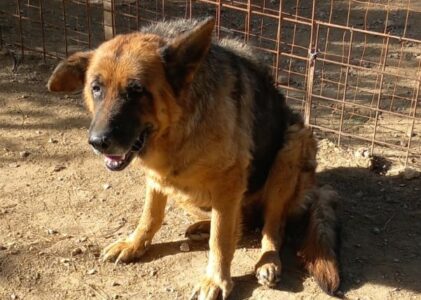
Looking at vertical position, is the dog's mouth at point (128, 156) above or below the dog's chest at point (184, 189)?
above

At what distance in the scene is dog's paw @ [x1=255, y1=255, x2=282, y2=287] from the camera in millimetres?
4453

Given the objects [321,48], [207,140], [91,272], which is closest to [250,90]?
[207,140]

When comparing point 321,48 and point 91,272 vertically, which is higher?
point 321,48

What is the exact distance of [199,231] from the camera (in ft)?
16.4

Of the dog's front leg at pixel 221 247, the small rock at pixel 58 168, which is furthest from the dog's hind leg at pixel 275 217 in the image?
the small rock at pixel 58 168

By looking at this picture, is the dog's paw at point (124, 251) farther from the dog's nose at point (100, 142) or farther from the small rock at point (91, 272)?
the dog's nose at point (100, 142)

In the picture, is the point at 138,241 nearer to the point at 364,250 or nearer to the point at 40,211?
the point at 40,211

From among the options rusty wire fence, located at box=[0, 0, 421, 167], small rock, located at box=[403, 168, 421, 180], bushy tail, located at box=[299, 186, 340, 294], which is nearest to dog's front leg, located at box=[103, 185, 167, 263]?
bushy tail, located at box=[299, 186, 340, 294]

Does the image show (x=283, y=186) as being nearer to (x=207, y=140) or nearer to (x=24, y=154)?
(x=207, y=140)

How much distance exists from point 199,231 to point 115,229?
26.3 inches

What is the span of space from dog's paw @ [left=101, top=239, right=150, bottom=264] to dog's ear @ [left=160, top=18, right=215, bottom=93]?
139 centimetres

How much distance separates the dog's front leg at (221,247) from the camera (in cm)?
429

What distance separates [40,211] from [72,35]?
3500 mm

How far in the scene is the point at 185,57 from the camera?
3838 mm
